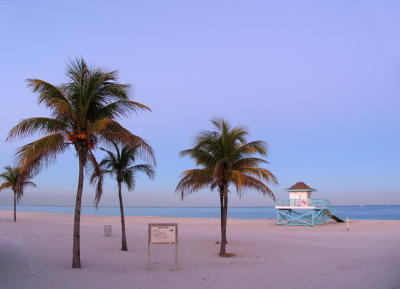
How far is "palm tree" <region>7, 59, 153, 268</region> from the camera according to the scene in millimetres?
11094

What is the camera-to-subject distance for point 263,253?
53.7 feet

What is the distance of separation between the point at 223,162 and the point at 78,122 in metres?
6.11

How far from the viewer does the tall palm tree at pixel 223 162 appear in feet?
51.1

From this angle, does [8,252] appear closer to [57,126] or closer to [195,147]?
[57,126]

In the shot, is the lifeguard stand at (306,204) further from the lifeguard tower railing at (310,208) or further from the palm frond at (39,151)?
the palm frond at (39,151)

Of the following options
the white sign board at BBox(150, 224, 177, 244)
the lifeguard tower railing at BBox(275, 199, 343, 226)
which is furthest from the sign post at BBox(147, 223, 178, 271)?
the lifeguard tower railing at BBox(275, 199, 343, 226)

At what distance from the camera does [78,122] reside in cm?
1161

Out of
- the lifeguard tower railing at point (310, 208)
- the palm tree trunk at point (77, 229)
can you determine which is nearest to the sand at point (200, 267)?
the palm tree trunk at point (77, 229)

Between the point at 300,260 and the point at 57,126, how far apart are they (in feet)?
32.6

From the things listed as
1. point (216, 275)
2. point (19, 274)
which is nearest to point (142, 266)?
point (216, 275)

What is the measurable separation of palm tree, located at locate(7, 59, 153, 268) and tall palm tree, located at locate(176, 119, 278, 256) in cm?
443

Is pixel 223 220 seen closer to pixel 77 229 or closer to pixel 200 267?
pixel 200 267

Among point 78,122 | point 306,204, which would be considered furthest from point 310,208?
point 78,122

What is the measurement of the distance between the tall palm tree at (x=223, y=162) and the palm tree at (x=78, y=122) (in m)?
4.43
